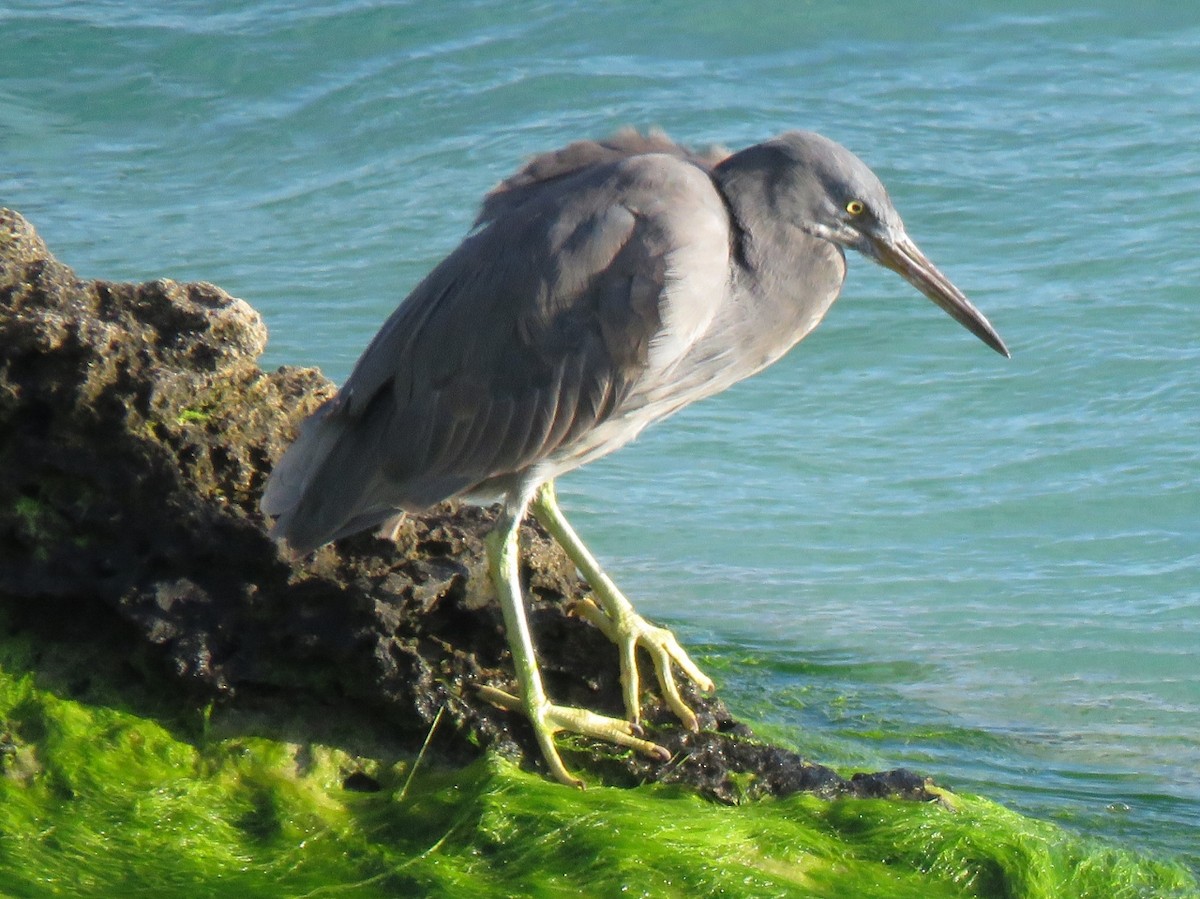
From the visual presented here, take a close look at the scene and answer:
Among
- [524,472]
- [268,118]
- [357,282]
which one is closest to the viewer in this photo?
[524,472]

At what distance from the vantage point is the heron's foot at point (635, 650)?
12.1 feet

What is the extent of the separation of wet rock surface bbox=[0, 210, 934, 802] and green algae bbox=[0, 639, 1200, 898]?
99 mm

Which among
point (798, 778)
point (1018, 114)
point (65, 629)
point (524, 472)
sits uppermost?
point (1018, 114)

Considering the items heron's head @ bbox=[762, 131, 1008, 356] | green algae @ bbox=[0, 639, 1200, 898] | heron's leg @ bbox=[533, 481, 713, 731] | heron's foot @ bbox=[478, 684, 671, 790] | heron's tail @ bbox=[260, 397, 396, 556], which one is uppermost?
heron's head @ bbox=[762, 131, 1008, 356]

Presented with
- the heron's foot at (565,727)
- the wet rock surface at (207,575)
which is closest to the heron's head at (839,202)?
the wet rock surface at (207,575)

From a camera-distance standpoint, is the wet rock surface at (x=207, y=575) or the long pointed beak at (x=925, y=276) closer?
the wet rock surface at (x=207, y=575)

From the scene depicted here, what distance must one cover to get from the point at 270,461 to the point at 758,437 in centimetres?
426

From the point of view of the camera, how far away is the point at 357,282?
372 inches

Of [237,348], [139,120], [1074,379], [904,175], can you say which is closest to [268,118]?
[139,120]

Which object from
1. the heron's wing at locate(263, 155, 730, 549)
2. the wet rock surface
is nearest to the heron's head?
the heron's wing at locate(263, 155, 730, 549)

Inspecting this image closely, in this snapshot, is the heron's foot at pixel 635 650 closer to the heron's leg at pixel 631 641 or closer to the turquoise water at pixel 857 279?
the heron's leg at pixel 631 641

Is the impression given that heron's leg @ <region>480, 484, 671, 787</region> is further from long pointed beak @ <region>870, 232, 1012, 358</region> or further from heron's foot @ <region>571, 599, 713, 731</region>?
long pointed beak @ <region>870, 232, 1012, 358</region>

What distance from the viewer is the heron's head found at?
3850mm

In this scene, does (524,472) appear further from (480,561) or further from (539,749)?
(539,749)
